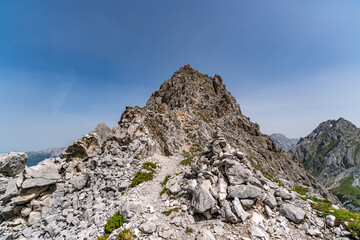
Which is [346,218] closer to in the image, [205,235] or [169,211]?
[205,235]

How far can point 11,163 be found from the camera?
29.5 meters

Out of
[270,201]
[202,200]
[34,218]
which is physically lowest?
[34,218]

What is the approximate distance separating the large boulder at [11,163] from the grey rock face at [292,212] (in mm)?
44616

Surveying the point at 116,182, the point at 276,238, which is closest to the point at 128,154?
the point at 116,182

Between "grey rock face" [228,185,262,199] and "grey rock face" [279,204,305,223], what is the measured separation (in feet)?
7.21

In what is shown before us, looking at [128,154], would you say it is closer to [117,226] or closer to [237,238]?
[117,226]

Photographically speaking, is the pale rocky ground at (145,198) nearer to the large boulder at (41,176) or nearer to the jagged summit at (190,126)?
the large boulder at (41,176)

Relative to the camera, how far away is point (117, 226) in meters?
13.7

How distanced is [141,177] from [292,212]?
17972mm

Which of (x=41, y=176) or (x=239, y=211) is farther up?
(x=239, y=211)

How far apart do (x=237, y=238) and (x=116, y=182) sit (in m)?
16.3

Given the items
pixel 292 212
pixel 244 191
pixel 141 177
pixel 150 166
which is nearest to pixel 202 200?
pixel 244 191

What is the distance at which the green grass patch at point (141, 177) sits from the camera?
2084cm

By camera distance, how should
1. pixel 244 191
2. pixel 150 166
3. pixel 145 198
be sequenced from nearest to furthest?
pixel 244 191, pixel 145 198, pixel 150 166
